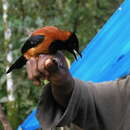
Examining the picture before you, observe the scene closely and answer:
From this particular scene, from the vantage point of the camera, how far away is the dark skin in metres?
1.09

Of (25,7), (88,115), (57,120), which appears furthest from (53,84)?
(25,7)

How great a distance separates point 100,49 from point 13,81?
1.40m

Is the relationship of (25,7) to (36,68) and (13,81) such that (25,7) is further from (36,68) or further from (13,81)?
(36,68)

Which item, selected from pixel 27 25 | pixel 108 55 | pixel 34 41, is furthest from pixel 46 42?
pixel 27 25

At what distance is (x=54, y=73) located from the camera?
3.87ft

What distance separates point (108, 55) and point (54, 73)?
0.96 meters

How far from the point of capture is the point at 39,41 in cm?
116

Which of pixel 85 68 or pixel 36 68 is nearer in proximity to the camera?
pixel 36 68

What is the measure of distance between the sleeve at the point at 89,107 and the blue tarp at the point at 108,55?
33cm

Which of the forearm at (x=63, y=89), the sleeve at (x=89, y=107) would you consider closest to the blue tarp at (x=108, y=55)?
the sleeve at (x=89, y=107)

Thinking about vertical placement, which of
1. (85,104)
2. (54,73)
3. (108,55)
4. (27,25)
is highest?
(54,73)

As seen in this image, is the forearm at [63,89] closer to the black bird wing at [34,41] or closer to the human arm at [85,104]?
the human arm at [85,104]

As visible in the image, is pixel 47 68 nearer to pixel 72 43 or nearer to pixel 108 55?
pixel 72 43


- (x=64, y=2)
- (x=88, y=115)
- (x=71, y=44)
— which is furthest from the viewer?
(x=64, y=2)
